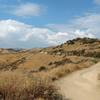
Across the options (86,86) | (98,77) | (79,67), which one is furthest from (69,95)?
(79,67)

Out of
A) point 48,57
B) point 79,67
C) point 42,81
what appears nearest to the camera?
point 42,81

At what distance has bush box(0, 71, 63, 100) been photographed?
13420 mm

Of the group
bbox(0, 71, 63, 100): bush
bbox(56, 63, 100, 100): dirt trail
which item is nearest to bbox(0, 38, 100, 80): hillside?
bbox(56, 63, 100, 100): dirt trail

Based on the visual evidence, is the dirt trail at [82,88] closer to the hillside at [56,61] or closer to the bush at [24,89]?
the bush at [24,89]

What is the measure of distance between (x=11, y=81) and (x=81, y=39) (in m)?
95.4

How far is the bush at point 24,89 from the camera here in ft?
44.0

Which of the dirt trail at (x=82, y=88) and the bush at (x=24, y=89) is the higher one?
the bush at (x=24, y=89)

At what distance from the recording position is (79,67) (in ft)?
101

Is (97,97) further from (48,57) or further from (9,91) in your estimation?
(48,57)

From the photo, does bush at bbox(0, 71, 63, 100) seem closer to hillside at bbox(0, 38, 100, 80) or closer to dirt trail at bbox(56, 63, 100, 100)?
dirt trail at bbox(56, 63, 100, 100)

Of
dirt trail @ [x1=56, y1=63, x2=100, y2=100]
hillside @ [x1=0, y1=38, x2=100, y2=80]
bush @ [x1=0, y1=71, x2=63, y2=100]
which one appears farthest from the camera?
hillside @ [x1=0, y1=38, x2=100, y2=80]

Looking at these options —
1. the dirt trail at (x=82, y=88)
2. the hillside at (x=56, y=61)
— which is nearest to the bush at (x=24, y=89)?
the dirt trail at (x=82, y=88)

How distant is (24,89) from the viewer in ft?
46.2

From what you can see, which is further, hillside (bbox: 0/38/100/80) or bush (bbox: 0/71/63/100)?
hillside (bbox: 0/38/100/80)
